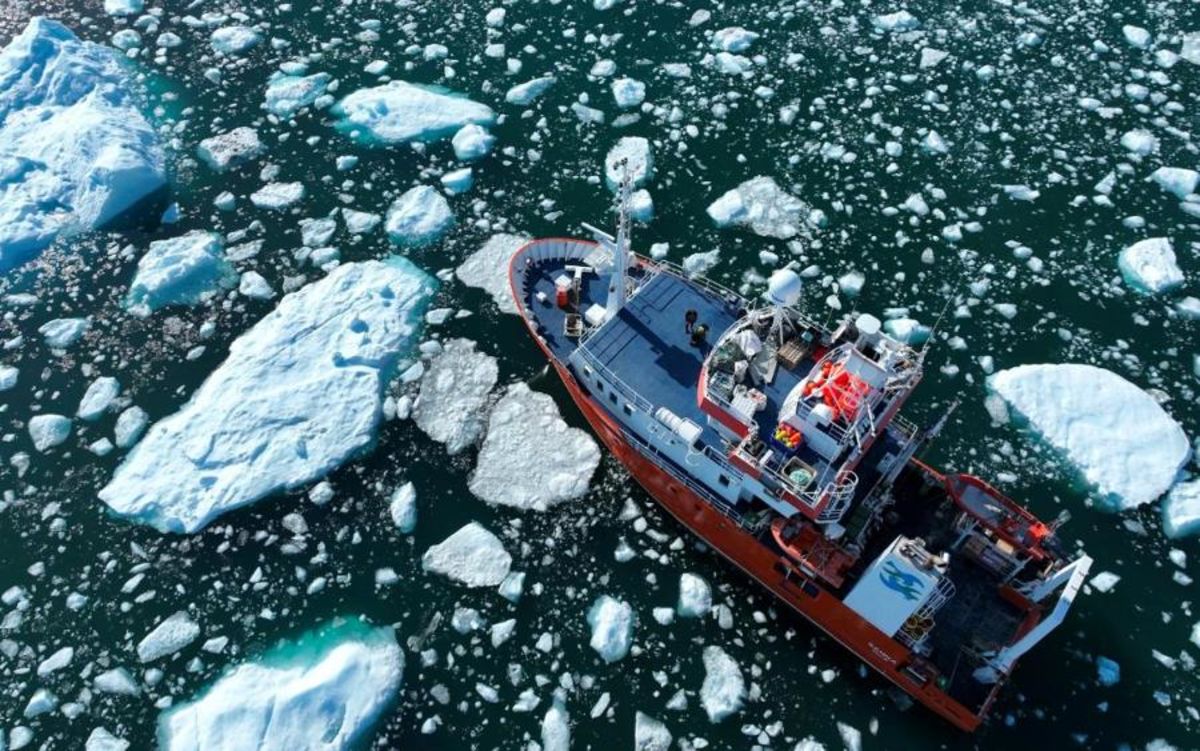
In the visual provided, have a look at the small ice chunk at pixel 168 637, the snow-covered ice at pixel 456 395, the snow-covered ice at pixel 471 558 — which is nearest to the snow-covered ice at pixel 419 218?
the snow-covered ice at pixel 456 395

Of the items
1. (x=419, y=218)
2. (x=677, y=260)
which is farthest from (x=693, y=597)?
(x=419, y=218)

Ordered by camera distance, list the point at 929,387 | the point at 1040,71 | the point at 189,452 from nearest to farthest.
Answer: the point at 189,452
the point at 929,387
the point at 1040,71

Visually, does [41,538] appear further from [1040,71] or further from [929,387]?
[1040,71]

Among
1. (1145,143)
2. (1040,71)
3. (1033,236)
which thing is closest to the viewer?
(1033,236)

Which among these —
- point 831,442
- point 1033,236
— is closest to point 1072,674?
point 831,442

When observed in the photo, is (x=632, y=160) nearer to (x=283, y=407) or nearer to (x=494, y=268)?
(x=494, y=268)

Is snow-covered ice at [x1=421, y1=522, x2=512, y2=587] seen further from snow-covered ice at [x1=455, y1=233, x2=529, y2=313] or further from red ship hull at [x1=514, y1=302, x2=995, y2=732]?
snow-covered ice at [x1=455, y1=233, x2=529, y2=313]

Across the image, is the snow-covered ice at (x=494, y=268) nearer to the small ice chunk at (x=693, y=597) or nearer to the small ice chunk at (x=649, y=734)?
the small ice chunk at (x=693, y=597)

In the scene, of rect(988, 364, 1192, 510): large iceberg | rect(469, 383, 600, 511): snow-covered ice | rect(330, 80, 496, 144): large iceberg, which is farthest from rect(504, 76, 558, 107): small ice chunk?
rect(988, 364, 1192, 510): large iceberg
